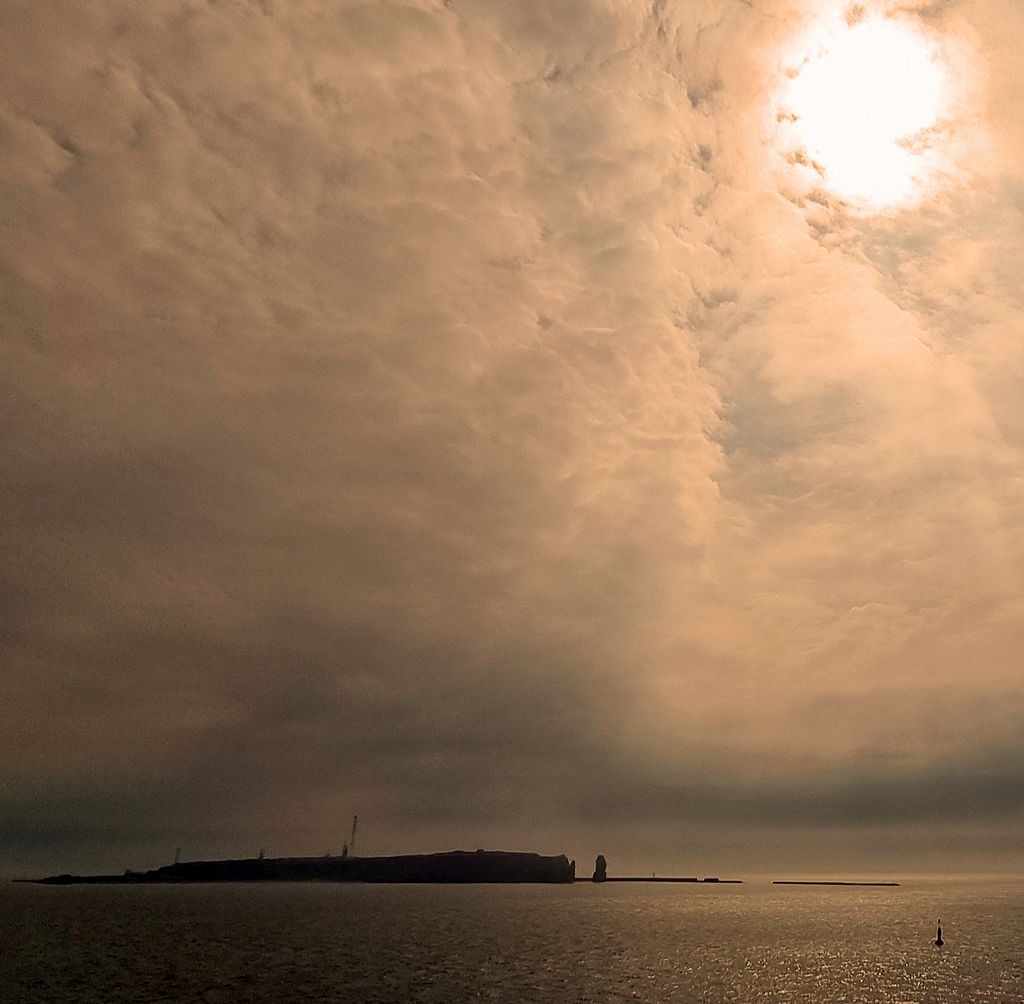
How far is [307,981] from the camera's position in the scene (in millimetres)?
71875

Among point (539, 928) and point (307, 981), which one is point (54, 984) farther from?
point (539, 928)

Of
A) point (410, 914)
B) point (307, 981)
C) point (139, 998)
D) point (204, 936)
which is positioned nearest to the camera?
point (139, 998)

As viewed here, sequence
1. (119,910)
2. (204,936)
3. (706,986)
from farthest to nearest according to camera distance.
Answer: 1. (119,910)
2. (204,936)
3. (706,986)

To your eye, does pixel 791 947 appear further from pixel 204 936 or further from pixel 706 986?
pixel 204 936

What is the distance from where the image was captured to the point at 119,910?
187500mm

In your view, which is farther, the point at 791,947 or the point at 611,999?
the point at 791,947

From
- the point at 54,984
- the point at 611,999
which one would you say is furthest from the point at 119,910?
the point at 611,999

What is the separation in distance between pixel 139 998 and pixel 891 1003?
212ft

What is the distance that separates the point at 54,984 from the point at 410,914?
114 metres

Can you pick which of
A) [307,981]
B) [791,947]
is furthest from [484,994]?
[791,947]

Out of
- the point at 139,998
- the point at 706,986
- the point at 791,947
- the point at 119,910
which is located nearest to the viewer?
the point at 139,998

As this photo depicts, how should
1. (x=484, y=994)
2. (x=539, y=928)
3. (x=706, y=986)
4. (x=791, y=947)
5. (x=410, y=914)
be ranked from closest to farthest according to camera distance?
(x=484, y=994)
(x=706, y=986)
(x=791, y=947)
(x=539, y=928)
(x=410, y=914)

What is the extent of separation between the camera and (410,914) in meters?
172

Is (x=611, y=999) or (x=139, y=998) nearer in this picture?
(x=139, y=998)
